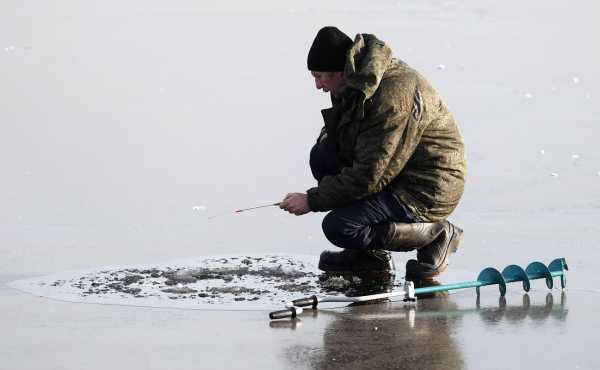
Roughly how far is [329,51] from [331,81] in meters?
0.16

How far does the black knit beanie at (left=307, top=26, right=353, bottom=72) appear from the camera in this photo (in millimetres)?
6336

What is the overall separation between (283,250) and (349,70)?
1.35 m

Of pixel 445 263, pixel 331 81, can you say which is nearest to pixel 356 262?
pixel 445 263

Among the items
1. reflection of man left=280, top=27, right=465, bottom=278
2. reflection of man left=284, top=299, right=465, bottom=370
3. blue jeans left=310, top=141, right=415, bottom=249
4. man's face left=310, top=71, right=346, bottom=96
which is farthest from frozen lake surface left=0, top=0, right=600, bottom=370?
man's face left=310, top=71, right=346, bottom=96

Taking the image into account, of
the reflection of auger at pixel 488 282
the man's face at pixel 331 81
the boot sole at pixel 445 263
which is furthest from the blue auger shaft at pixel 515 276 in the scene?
the man's face at pixel 331 81

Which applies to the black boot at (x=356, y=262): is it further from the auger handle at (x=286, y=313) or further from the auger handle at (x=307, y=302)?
the auger handle at (x=286, y=313)

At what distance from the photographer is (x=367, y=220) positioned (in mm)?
6578

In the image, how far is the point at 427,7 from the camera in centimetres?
1576

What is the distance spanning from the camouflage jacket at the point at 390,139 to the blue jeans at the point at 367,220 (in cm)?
5

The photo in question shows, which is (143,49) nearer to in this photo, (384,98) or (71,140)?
(71,140)

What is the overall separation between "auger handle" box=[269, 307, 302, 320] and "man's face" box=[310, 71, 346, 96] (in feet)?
3.77

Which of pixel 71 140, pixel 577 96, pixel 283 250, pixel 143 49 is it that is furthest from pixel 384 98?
pixel 143 49

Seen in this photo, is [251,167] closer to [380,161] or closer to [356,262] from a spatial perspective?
[356,262]

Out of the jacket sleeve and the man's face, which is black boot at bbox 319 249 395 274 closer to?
the jacket sleeve
